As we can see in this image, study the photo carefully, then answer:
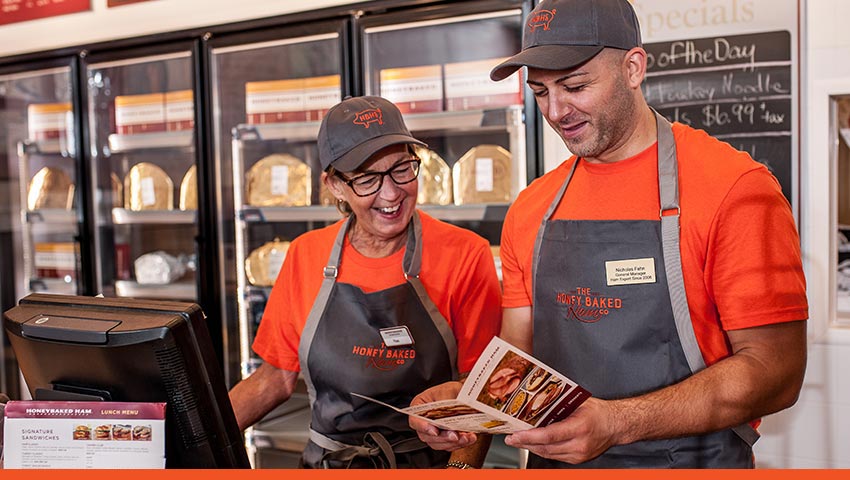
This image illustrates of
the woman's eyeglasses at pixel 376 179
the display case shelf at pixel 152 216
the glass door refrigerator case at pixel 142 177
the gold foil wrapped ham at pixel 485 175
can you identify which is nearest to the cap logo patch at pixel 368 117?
the woman's eyeglasses at pixel 376 179

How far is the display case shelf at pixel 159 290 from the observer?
3758 millimetres

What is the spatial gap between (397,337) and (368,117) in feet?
1.87

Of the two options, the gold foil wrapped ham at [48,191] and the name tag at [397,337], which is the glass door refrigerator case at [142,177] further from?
the name tag at [397,337]

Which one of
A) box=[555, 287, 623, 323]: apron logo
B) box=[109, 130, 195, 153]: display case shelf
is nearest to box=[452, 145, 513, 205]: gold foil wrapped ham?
box=[109, 130, 195, 153]: display case shelf

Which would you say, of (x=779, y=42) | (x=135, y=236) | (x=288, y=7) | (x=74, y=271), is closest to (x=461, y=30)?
(x=288, y=7)

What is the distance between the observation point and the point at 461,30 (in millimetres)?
3326

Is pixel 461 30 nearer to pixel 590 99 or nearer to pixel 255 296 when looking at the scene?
pixel 255 296

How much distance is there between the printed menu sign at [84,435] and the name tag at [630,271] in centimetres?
95

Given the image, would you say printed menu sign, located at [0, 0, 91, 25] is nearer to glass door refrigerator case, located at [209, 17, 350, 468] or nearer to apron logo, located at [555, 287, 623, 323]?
glass door refrigerator case, located at [209, 17, 350, 468]

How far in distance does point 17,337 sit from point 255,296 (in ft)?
6.66

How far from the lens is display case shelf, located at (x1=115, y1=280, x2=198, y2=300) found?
376 centimetres

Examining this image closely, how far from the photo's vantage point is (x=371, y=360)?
6.81 ft

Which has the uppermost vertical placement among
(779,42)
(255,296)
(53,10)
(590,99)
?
(53,10)

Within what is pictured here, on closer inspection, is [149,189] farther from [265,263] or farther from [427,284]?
[427,284]
